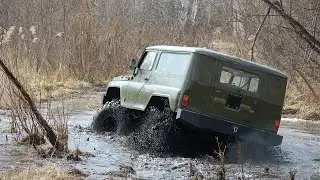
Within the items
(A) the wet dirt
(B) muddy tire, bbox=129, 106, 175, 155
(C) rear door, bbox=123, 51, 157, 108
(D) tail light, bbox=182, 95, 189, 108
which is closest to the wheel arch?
(A) the wet dirt

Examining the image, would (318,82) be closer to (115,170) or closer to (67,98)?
(67,98)

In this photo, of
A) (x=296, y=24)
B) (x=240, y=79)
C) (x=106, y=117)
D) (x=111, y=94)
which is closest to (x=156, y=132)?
(x=240, y=79)

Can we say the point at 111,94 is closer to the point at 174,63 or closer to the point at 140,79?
the point at 140,79

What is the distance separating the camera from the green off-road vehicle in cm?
826

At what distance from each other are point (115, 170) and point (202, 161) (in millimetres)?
1554

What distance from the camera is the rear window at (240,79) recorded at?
8430 mm

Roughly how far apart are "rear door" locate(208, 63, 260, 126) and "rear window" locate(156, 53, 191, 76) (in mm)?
493

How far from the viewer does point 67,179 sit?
6.27 m

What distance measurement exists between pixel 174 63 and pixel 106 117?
240 centimetres

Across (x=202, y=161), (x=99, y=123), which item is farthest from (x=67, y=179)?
(x=99, y=123)

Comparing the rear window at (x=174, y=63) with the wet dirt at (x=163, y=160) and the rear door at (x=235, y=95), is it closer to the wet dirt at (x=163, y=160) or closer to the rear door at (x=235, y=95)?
the rear door at (x=235, y=95)

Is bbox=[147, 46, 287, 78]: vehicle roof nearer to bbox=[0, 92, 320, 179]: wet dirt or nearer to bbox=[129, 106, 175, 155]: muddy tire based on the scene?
bbox=[129, 106, 175, 155]: muddy tire

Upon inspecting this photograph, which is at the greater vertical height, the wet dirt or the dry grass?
the dry grass

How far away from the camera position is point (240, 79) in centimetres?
850
